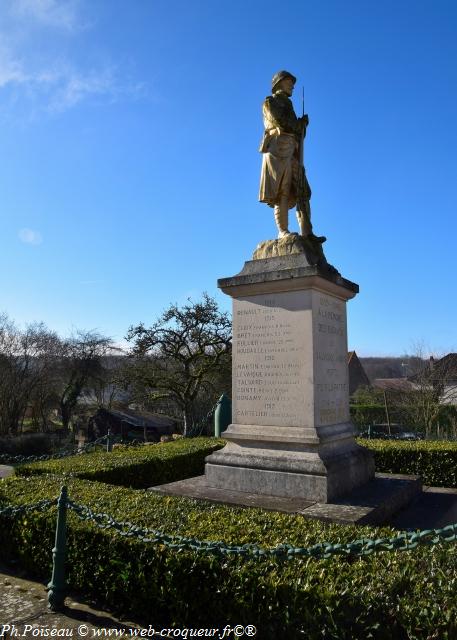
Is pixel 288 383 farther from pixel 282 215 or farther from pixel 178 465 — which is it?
pixel 178 465

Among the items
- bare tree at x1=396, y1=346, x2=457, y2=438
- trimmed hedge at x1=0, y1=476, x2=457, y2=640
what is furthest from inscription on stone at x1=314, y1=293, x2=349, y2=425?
bare tree at x1=396, y1=346, x2=457, y2=438

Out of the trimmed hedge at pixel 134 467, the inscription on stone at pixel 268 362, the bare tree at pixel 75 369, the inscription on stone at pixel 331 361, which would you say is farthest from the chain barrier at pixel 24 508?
the bare tree at pixel 75 369

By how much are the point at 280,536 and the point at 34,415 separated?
3119 cm

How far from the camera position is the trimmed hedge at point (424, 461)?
953 cm

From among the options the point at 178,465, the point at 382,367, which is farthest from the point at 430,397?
the point at 382,367

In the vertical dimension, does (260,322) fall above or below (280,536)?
above

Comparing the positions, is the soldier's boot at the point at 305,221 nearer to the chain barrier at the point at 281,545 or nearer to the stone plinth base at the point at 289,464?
the stone plinth base at the point at 289,464

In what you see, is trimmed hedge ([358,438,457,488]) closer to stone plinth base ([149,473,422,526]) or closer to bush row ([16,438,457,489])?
bush row ([16,438,457,489])

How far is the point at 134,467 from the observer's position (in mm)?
8906

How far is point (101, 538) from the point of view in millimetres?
4418

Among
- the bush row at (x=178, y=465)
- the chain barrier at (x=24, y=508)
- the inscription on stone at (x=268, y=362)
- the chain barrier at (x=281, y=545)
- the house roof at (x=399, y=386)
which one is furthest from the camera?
the house roof at (x=399, y=386)

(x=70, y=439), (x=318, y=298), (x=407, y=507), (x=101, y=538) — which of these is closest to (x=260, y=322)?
(x=318, y=298)

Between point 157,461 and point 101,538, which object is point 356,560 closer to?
point 101,538

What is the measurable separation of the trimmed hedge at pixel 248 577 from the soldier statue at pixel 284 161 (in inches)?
181
